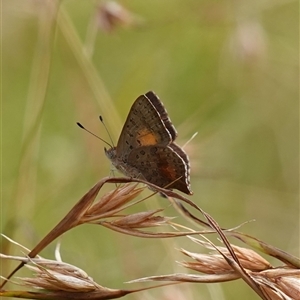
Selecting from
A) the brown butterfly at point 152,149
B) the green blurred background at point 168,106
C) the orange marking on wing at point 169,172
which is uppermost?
the green blurred background at point 168,106

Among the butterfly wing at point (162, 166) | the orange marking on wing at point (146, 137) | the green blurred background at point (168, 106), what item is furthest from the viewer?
the green blurred background at point (168, 106)

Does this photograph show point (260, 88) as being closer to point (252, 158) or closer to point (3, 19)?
point (252, 158)

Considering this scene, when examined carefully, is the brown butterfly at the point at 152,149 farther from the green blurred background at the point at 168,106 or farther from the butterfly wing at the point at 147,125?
the green blurred background at the point at 168,106

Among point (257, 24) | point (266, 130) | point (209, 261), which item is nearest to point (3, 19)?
point (257, 24)

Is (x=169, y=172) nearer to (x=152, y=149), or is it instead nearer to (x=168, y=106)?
(x=152, y=149)

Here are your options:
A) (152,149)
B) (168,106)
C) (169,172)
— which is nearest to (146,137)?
(152,149)

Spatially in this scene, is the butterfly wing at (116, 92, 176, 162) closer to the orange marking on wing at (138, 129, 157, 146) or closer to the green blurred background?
the orange marking on wing at (138, 129, 157, 146)

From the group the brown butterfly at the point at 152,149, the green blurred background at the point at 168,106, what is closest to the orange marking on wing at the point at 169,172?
the brown butterfly at the point at 152,149

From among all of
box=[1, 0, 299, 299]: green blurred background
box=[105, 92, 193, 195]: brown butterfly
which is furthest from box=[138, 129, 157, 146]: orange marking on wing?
box=[1, 0, 299, 299]: green blurred background
